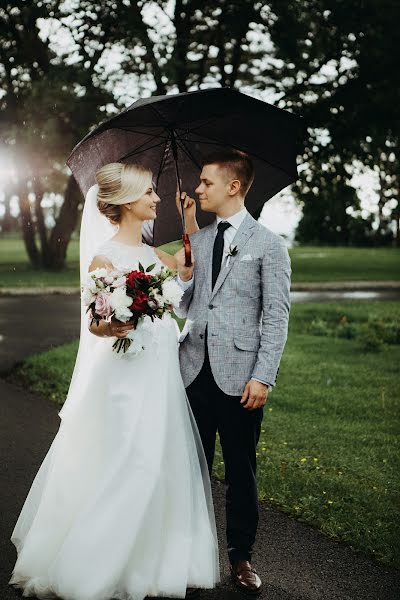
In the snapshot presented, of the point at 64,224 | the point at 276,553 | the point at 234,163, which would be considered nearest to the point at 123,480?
the point at 276,553

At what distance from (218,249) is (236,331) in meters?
0.47

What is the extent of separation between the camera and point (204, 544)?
3.72 metres

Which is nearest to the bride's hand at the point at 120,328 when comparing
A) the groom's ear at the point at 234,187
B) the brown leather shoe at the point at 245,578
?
the groom's ear at the point at 234,187

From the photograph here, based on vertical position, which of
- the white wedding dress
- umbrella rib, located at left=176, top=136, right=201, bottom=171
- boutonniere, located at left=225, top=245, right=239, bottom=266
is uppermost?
umbrella rib, located at left=176, top=136, right=201, bottom=171

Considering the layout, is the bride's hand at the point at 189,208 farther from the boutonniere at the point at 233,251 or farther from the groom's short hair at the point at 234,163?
the boutonniere at the point at 233,251

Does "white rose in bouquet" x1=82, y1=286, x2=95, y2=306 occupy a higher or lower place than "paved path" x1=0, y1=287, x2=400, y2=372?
higher

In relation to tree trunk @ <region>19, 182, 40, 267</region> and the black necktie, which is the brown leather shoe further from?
tree trunk @ <region>19, 182, 40, 267</region>

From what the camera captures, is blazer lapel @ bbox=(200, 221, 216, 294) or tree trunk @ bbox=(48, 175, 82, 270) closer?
blazer lapel @ bbox=(200, 221, 216, 294)

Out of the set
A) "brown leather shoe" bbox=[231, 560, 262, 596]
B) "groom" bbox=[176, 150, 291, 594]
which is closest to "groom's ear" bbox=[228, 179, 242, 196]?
"groom" bbox=[176, 150, 291, 594]

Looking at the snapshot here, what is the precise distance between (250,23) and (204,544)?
18.9 m

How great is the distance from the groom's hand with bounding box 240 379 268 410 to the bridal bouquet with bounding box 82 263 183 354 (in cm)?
58

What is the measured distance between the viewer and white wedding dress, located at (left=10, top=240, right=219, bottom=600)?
3523mm

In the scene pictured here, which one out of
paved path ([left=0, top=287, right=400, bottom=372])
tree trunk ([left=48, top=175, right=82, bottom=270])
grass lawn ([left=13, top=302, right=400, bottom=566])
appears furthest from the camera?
tree trunk ([left=48, top=175, right=82, bottom=270])

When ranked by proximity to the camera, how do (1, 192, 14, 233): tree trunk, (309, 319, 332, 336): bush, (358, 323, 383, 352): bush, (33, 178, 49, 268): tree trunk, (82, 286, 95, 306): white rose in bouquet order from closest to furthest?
(82, 286, 95, 306): white rose in bouquet, (358, 323, 383, 352): bush, (309, 319, 332, 336): bush, (33, 178, 49, 268): tree trunk, (1, 192, 14, 233): tree trunk
